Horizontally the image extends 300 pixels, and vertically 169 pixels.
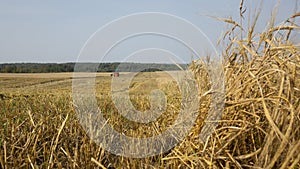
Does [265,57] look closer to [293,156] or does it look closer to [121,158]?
[293,156]

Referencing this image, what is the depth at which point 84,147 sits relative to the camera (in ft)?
6.15

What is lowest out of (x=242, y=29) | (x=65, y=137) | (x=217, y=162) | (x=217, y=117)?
(x=65, y=137)

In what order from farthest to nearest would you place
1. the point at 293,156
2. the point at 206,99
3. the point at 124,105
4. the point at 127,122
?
the point at 124,105 < the point at 127,122 < the point at 206,99 < the point at 293,156

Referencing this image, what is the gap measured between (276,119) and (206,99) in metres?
0.42

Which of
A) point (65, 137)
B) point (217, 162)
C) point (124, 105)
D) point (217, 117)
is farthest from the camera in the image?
Result: point (124, 105)

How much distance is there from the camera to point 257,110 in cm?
154

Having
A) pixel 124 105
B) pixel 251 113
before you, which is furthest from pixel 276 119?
pixel 124 105

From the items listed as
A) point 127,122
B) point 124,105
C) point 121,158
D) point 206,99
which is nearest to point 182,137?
point 206,99

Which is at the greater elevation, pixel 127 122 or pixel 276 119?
pixel 276 119

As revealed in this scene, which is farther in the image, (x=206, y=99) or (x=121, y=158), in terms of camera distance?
(x=121, y=158)

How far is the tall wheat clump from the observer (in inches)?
50.2

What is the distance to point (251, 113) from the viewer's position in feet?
4.69

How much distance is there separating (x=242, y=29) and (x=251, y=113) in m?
0.49

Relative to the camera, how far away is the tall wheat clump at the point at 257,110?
128 centimetres
